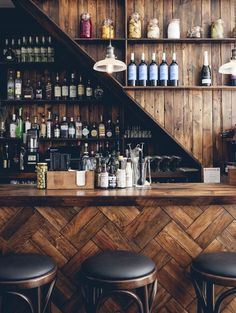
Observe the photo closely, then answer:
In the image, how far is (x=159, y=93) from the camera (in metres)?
3.80

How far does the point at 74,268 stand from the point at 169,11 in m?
2.85

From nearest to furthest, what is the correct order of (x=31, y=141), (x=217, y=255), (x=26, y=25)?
(x=217, y=255)
(x=31, y=141)
(x=26, y=25)

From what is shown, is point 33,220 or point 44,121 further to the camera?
point 44,121

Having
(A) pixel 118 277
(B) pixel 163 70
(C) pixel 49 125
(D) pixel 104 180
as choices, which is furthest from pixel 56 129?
(A) pixel 118 277

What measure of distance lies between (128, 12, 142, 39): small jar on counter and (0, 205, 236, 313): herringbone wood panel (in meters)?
2.27

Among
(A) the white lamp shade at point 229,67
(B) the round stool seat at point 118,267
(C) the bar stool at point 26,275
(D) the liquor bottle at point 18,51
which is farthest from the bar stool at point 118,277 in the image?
(D) the liquor bottle at point 18,51

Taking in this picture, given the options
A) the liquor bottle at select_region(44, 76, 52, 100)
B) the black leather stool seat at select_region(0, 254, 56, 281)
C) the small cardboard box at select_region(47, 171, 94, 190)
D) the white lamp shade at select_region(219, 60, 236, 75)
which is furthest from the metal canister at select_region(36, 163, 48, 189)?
→ the liquor bottle at select_region(44, 76, 52, 100)

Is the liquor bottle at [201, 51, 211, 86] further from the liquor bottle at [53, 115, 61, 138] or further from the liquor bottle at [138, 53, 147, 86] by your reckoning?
the liquor bottle at [53, 115, 61, 138]

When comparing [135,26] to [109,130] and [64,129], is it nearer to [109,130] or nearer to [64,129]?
[109,130]

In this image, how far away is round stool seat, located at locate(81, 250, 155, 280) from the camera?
1608 millimetres

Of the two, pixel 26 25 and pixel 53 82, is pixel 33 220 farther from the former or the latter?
pixel 26 25

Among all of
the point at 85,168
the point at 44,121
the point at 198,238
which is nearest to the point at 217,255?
the point at 198,238

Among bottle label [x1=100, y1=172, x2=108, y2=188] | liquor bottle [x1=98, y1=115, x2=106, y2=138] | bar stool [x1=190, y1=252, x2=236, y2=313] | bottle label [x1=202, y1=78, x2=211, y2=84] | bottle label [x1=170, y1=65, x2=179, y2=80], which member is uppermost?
bottle label [x1=170, y1=65, x2=179, y2=80]

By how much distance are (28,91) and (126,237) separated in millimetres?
2921
